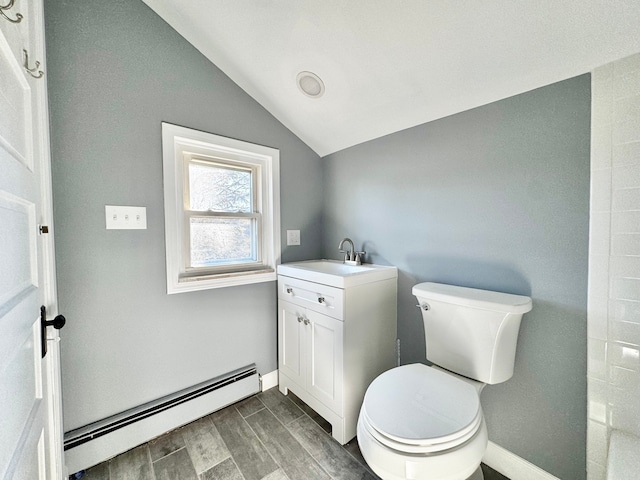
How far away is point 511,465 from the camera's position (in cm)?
120

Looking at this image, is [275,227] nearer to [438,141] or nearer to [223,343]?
[223,343]

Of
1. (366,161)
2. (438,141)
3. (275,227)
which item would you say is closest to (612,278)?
(438,141)

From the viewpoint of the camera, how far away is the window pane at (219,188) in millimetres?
1614

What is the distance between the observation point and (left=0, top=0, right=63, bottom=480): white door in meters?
0.47

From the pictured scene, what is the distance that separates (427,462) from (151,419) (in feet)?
4.62

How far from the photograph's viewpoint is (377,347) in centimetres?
153

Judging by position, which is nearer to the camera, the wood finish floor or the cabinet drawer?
the wood finish floor

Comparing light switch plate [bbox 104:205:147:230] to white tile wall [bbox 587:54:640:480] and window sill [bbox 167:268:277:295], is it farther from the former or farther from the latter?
white tile wall [bbox 587:54:640:480]

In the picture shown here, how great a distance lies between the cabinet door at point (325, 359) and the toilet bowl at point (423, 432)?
39 centimetres

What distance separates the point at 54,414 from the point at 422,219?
1.86 meters

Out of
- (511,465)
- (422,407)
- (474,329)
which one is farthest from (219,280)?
(511,465)

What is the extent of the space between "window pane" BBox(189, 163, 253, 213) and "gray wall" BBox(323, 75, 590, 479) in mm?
1087

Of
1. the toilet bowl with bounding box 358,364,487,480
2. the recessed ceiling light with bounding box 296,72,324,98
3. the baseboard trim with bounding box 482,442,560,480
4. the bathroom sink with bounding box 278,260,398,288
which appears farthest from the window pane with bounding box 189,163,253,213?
the baseboard trim with bounding box 482,442,560,480

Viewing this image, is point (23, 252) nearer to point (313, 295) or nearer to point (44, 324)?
point (44, 324)
